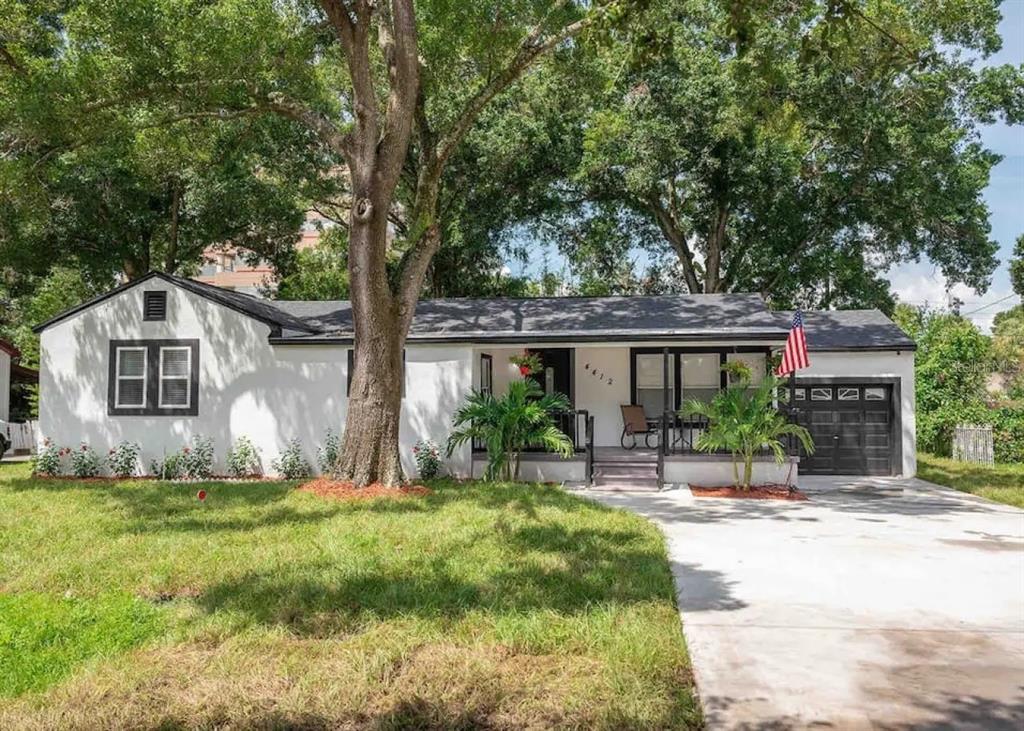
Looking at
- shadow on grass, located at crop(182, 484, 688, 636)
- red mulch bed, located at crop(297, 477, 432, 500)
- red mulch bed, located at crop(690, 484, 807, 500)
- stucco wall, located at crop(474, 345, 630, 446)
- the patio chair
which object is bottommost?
red mulch bed, located at crop(690, 484, 807, 500)

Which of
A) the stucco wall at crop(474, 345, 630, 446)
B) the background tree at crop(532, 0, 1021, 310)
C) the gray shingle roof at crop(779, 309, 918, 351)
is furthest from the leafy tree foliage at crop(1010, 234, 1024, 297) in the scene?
the stucco wall at crop(474, 345, 630, 446)

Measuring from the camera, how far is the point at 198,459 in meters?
13.9

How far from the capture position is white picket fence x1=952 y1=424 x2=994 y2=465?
16781mm

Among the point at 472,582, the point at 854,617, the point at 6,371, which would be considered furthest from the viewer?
the point at 6,371

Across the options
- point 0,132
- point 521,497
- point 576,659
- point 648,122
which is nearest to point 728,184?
point 648,122

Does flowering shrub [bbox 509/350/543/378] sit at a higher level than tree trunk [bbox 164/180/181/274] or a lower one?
lower

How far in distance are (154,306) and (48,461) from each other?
3463 millimetres

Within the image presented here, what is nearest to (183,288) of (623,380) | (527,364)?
(527,364)

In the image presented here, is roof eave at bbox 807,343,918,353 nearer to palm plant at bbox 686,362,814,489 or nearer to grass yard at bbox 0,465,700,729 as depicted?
palm plant at bbox 686,362,814,489

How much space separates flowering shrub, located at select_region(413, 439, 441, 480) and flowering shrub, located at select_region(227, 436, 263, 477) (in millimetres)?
3072

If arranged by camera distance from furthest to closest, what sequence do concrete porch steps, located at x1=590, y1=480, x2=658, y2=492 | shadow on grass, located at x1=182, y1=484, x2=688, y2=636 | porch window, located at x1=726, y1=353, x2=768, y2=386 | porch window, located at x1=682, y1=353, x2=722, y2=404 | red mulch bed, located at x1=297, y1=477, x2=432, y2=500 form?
porch window, located at x1=682, y1=353, x2=722, y2=404 → porch window, located at x1=726, y1=353, x2=768, y2=386 → concrete porch steps, located at x1=590, y1=480, x2=658, y2=492 → red mulch bed, located at x1=297, y1=477, x2=432, y2=500 → shadow on grass, located at x1=182, y1=484, x2=688, y2=636

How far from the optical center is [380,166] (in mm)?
11273

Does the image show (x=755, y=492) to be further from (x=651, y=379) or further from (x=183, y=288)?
(x=183, y=288)

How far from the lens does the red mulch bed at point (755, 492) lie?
11.8 meters
